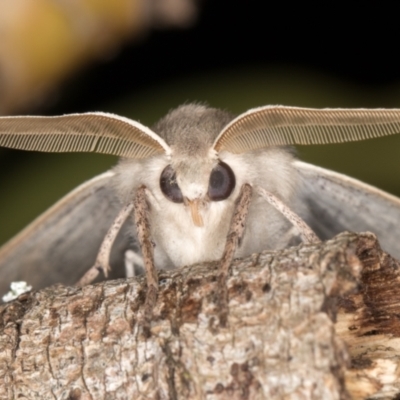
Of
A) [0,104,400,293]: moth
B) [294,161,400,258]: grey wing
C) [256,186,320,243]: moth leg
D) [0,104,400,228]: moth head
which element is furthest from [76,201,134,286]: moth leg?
[294,161,400,258]: grey wing

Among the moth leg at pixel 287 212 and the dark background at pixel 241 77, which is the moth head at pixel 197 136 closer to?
the moth leg at pixel 287 212

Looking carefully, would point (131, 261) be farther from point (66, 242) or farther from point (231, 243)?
point (231, 243)

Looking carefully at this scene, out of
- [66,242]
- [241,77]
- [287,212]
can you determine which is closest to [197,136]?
[287,212]

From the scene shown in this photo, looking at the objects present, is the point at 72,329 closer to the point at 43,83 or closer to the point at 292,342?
the point at 292,342

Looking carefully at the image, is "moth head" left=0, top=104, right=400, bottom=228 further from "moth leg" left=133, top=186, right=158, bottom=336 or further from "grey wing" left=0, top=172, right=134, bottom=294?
"grey wing" left=0, top=172, right=134, bottom=294

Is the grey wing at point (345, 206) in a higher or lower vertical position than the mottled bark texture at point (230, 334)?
higher

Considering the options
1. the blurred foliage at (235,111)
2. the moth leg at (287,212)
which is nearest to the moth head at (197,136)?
the moth leg at (287,212)
